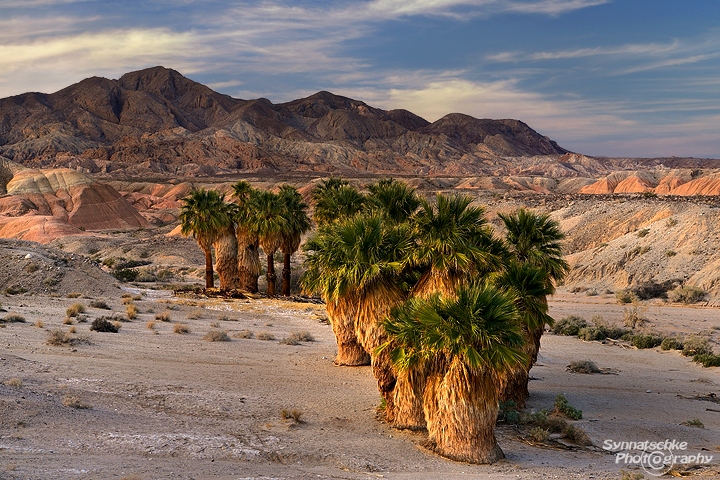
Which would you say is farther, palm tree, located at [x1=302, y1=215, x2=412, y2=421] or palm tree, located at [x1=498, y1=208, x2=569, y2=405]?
palm tree, located at [x1=498, y1=208, x2=569, y2=405]

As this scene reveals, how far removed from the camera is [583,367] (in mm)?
20812

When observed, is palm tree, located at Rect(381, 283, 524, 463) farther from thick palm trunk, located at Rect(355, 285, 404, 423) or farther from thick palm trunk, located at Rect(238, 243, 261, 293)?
thick palm trunk, located at Rect(238, 243, 261, 293)

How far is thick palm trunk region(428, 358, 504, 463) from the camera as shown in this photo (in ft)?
39.3

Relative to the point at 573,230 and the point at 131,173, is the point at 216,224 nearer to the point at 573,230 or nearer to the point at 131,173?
the point at 573,230

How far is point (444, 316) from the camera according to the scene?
12.3 metres

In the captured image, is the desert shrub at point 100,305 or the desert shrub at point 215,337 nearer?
the desert shrub at point 215,337

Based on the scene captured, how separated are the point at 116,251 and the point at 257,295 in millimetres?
30706

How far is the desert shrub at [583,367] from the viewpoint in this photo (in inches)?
816

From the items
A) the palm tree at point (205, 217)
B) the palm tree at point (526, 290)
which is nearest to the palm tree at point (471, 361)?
the palm tree at point (526, 290)

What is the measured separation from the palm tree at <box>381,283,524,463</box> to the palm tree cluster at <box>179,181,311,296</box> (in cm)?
2254

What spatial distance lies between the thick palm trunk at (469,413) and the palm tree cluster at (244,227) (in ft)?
74.8

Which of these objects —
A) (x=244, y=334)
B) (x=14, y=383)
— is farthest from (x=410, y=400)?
(x=244, y=334)

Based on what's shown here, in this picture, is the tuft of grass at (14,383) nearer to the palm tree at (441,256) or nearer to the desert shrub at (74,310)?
the palm tree at (441,256)

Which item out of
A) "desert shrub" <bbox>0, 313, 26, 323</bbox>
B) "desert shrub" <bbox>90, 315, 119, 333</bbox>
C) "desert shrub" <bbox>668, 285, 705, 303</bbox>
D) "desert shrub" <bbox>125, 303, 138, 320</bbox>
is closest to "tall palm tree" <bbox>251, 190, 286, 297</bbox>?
"desert shrub" <bbox>125, 303, 138, 320</bbox>
